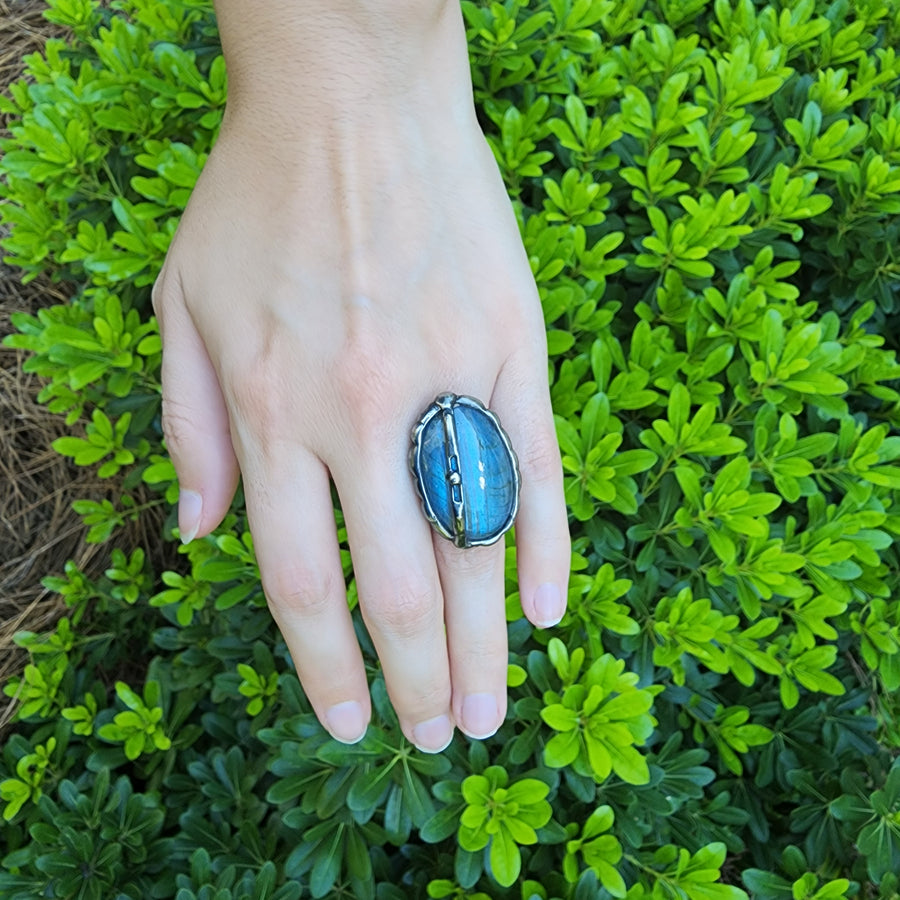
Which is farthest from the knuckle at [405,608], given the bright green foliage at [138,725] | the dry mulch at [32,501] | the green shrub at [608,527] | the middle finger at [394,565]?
the dry mulch at [32,501]

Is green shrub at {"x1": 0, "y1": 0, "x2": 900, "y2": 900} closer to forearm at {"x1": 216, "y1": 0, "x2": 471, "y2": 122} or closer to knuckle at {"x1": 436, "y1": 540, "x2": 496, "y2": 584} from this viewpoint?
knuckle at {"x1": 436, "y1": 540, "x2": 496, "y2": 584}

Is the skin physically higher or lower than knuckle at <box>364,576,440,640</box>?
higher

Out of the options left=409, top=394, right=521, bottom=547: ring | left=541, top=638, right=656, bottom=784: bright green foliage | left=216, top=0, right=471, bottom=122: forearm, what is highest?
left=216, top=0, right=471, bottom=122: forearm

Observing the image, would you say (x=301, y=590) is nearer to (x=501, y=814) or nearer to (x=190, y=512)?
(x=190, y=512)

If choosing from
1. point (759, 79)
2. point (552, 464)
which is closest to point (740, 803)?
point (552, 464)

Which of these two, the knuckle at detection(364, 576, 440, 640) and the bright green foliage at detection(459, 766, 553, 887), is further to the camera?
the bright green foliage at detection(459, 766, 553, 887)

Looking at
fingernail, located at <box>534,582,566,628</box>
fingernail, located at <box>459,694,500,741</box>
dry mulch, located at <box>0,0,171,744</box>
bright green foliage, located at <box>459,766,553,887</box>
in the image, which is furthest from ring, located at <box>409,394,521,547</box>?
dry mulch, located at <box>0,0,171,744</box>

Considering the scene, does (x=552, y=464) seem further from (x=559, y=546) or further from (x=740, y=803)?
(x=740, y=803)
